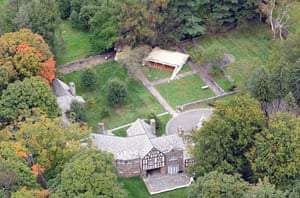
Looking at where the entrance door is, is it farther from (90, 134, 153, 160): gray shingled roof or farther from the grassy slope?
the grassy slope

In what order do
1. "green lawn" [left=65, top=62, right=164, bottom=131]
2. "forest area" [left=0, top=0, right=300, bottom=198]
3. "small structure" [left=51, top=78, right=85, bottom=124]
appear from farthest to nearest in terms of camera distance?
1. "green lawn" [left=65, top=62, right=164, bottom=131]
2. "small structure" [left=51, top=78, right=85, bottom=124]
3. "forest area" [left=0, top=0, right=300, bottom=198]

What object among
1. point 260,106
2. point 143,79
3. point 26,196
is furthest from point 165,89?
point 26,196

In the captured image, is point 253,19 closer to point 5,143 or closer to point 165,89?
point 165,89

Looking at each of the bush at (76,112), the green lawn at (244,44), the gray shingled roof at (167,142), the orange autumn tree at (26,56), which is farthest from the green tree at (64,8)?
the gray shingled roof at (167,142)

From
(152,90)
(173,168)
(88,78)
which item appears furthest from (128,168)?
(88,78)

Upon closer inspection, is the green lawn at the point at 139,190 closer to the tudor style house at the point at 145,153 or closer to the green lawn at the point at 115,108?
the tudor style house at the point at 145,153

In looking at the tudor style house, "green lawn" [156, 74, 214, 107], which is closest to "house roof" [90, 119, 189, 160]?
the tudor style house
